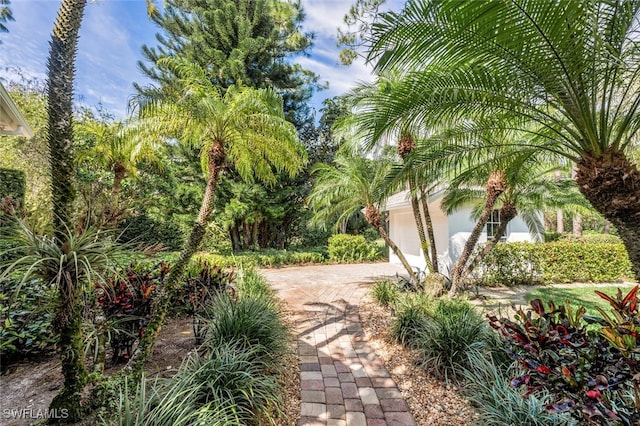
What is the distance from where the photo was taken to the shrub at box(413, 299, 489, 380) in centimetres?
396

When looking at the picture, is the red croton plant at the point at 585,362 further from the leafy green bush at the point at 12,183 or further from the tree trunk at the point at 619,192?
the leafy green bush at the point at 12,183

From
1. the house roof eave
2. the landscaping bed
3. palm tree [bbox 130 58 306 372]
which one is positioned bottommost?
the landscaping bed

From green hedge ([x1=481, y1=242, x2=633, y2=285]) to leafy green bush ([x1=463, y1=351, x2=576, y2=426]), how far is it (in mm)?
7565

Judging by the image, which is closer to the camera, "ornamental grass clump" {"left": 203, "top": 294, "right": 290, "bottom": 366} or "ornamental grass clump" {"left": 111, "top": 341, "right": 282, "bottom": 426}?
"ornamental grass clump" {"left": 111, "top": 341, "right": 282, "bottom": 426}

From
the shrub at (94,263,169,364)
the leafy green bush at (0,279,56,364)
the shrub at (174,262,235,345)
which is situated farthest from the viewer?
the shrub at (174,262,235,345)

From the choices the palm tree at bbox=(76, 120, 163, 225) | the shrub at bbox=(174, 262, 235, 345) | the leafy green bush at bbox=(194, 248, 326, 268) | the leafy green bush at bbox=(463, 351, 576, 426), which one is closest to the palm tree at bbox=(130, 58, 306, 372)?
the palm tree at bbox=(76, 120, 163, 225)

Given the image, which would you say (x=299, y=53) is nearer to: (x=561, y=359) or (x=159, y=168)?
(x=159, y=168)

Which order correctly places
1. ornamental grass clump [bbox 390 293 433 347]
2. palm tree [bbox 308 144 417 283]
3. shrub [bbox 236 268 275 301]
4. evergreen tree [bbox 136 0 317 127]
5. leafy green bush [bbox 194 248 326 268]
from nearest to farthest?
ornamental grass clump [bbox 390 293 433 347]
shrub [bbox 236 268 275 301]
palm tree [bbox 308 144 417 283]
leafy green bush [bbox 194 248 326 268]
evergreen tree [bbox 136 0 317 127]

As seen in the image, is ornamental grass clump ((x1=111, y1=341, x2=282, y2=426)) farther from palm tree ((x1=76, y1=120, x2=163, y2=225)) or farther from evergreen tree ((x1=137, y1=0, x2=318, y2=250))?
evergreen tree ((x1=137, y1=0, x2=318, y2=250))

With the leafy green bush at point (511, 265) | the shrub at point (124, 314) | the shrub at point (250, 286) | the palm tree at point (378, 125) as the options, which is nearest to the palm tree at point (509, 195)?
the palm tree at point (378, 125)

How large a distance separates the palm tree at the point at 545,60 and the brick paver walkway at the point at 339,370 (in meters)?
3.20

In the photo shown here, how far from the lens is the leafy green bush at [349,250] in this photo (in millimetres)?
16141

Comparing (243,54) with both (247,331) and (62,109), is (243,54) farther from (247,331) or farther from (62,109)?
(247,331)

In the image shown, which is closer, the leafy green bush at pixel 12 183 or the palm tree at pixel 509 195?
the palm tree at pixel 509 195
